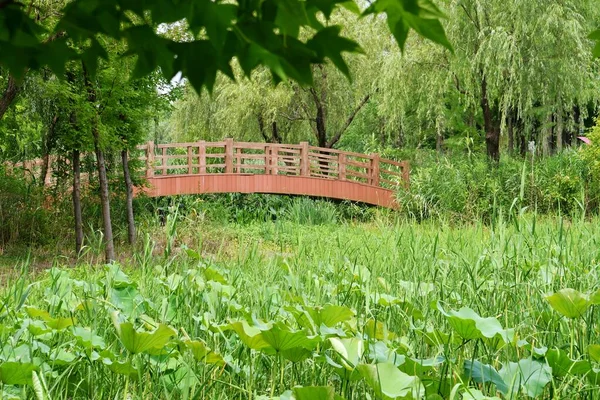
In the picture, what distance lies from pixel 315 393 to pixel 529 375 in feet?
1.86

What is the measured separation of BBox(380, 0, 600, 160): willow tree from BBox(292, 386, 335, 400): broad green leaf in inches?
510

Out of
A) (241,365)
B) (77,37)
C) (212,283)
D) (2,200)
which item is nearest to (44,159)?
(2,200)

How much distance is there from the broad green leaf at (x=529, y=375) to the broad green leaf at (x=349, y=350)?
1.14ft

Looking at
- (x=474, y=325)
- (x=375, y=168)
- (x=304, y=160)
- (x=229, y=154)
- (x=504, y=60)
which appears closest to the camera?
(x=474, y=325)

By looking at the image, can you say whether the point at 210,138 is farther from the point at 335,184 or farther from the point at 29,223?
the point at 29,223

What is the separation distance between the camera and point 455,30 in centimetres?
1459

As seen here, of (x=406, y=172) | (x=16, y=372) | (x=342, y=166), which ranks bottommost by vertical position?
(x=406, y=172)

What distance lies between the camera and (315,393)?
4.35 feet

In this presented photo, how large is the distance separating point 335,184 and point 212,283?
14.7 meters

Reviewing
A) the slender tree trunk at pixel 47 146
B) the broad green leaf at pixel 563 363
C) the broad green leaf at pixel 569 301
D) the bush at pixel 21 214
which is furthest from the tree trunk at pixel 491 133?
the broad green leaf at pixel 563 363

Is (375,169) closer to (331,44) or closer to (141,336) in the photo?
(141,336)

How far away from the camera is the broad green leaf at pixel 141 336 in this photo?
1592 mm

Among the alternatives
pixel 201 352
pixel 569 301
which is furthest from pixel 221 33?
pixel 569 301

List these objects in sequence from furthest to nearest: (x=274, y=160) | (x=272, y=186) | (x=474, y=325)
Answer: (x=272, y=186), (x=274, y=160), (x=474, y=325)
